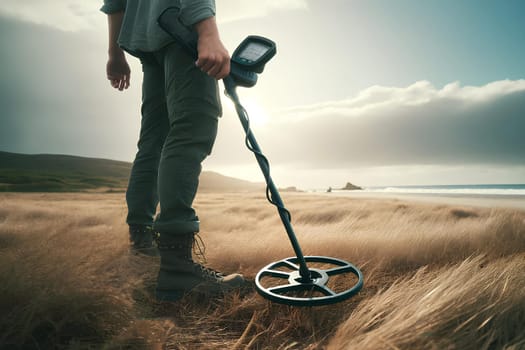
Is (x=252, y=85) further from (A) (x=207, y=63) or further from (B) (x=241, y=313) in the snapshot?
(B) (x=241, y=313)

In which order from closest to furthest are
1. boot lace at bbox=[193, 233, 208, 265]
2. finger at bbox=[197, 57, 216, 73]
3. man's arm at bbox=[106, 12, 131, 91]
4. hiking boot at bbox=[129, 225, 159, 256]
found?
1. finger at bbox=[197, 57, 216, 73]
2. boot lace at bbox=[193, 233, 208, 265]
3. hiking boot at bbox=[129, 225, 159, 256]
4. man's arm at bbox=[106, 12, 131, 91]

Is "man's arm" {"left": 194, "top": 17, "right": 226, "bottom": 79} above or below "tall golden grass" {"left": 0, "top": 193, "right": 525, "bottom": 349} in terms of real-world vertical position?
above

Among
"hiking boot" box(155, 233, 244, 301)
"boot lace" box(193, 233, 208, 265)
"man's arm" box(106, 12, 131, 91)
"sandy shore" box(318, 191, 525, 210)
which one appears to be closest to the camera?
"hiking boot" box(155, 233, 244, 301)

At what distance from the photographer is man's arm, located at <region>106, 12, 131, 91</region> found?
7.99ft

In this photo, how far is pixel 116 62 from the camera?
8.87 ft

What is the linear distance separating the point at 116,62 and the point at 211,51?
1.56 metres

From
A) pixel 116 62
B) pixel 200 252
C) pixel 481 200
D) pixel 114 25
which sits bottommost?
pixel 200 252

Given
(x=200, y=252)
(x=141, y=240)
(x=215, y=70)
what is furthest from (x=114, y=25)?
(x=200, y=252)

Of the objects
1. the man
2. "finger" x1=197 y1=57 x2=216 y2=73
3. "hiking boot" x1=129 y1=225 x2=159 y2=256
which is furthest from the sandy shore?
"hiking boot" x1=129 y1=225 x2=159 y2=256

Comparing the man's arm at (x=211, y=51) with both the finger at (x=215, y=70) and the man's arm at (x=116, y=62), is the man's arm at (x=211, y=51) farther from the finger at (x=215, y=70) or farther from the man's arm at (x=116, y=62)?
the man's arm at (x=116, y=62)

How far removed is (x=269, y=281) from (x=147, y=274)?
839mm

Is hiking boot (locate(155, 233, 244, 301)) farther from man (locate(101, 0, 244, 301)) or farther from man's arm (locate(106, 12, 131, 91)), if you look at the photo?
man's arm (locate(106, 12, 131, 91))

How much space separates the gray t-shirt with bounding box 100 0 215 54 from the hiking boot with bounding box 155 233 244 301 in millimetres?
1263

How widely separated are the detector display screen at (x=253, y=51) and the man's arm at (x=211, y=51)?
168mm
